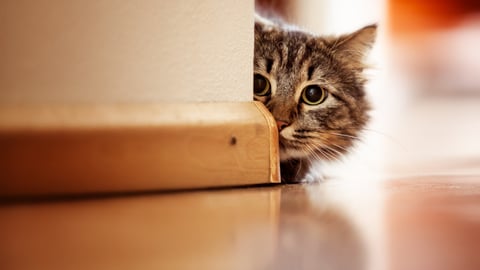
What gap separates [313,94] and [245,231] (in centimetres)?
60

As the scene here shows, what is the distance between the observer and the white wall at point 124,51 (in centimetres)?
77

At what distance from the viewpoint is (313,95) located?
109cm

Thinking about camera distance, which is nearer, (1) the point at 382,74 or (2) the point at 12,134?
(2) the point at 12,134

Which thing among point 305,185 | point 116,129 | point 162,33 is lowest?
point 305,185

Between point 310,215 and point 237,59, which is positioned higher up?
point 237,59

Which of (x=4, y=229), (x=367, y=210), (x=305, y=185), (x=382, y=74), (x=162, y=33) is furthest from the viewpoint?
(x=382, y=74)

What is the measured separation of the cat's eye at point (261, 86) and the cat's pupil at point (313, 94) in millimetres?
89

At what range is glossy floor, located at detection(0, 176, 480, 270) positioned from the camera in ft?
1.43

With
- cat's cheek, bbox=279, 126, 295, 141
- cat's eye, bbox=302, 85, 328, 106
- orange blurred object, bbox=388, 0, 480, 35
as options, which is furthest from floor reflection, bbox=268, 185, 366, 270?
orange blurred object, bbox=388, 0, 480, 35

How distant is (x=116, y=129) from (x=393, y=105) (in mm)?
804

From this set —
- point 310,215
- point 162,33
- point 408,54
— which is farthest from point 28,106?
point 408,54

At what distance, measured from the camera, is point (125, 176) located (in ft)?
2.55

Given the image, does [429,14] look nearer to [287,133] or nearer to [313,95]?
[313,95]

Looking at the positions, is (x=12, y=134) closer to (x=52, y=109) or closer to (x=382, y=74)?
(x=52, y=109)
